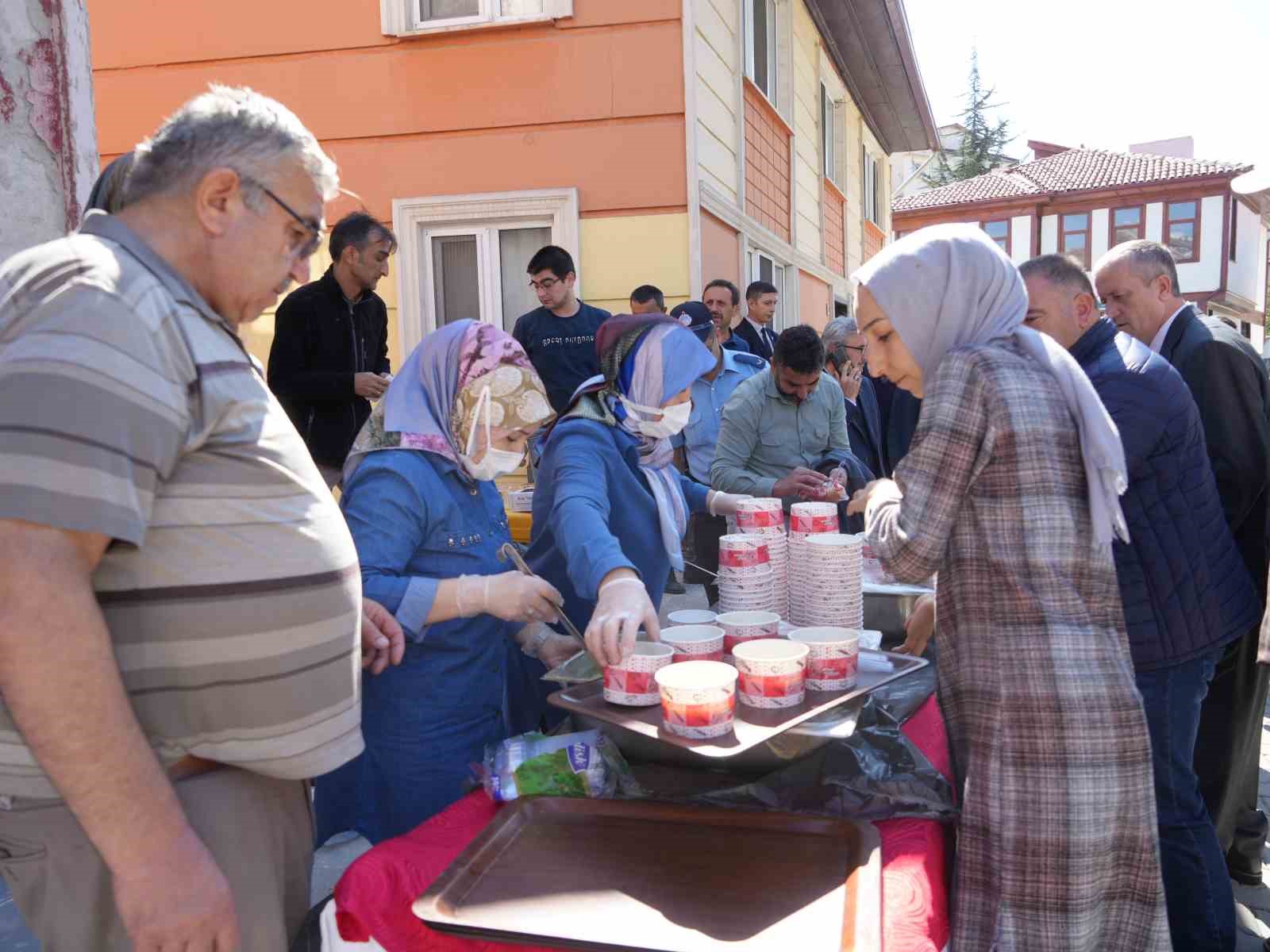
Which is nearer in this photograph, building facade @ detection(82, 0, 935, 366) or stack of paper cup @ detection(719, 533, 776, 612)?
stack of paper cup @ detection(719, 533, 776, 612)

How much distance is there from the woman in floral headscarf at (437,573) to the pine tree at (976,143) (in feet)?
142

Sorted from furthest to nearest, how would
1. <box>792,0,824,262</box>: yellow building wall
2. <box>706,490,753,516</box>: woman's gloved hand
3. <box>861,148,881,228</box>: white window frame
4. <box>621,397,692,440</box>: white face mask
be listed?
1. <box>861,148,881,228</box>: white window frame
2. <box>792,0,824,262</box>: yellow building wall
3. <box>706,490,753,516</box>: woman's gloved hand
4. <box>621,397,692,440</box>: white face mask

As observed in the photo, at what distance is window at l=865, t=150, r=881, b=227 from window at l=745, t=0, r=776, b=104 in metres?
5.83

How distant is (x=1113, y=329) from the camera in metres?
2.38

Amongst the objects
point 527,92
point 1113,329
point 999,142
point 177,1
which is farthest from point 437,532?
point 999,142

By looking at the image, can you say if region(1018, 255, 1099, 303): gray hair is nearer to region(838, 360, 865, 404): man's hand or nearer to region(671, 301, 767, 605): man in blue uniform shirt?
region(671, 301, 767, 605): man in blue uniform shirt

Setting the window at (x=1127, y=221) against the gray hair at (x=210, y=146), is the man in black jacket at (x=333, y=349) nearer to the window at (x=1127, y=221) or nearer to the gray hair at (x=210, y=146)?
the gray hair at (x=210, y=146)

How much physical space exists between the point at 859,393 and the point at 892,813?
358cm

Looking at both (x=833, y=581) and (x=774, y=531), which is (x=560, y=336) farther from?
(x=833, y=581)

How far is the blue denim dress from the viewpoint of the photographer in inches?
73.2

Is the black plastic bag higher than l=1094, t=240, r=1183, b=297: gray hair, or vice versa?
l=1094, t=240, r=1183, b=297: gray hair

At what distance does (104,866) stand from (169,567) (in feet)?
1.35

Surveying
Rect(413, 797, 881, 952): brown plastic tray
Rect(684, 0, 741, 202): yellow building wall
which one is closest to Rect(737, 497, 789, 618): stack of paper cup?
Rect(413, 797, 881, 952): brown plastic tray

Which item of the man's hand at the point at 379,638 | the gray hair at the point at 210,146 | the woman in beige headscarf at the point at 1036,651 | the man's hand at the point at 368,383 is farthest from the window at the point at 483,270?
the gray hair at the point at 210,146
